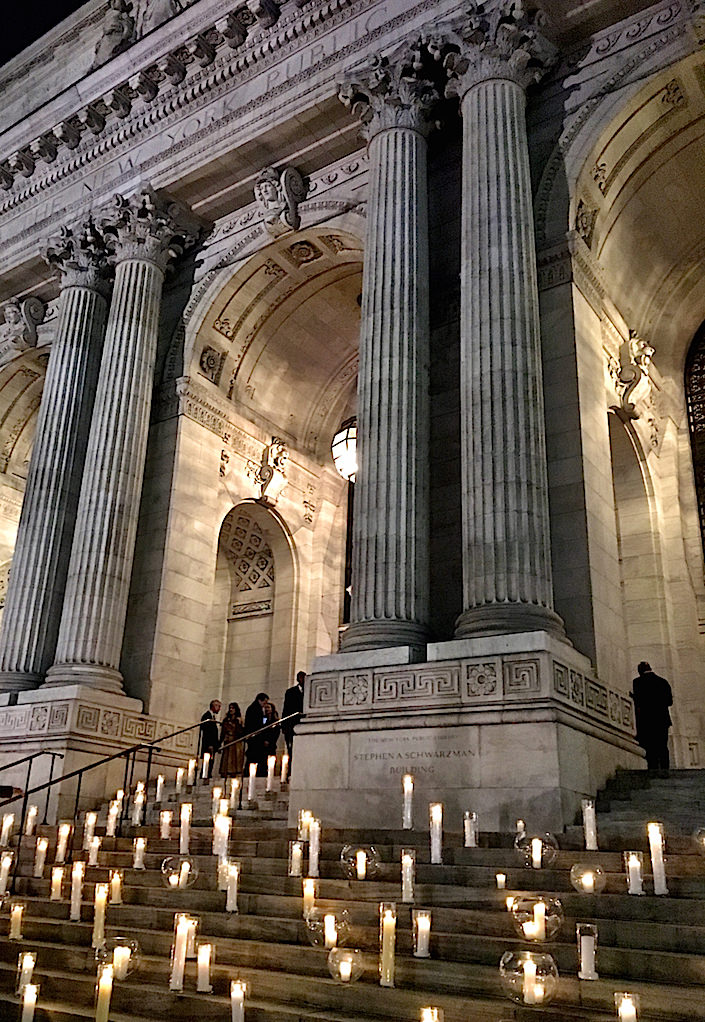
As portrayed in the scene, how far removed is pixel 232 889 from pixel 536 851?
2.56 m

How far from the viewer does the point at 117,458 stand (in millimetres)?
16750

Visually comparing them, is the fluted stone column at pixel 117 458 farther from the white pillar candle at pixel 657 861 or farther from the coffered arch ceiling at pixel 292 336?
the white pillar candle at pixel 657 861

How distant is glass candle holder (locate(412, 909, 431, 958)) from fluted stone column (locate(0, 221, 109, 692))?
1147 cm

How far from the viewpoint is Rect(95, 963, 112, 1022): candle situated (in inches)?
202

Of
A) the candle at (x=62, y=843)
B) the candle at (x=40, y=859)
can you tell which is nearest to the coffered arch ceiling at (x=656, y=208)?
the candle at (x=62, y=843)

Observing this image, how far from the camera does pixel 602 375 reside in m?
14.1

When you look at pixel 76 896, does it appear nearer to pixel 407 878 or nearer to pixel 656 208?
pixel 407 878

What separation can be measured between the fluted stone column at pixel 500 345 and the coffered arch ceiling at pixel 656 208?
5.35 feet

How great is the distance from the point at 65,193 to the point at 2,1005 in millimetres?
18197

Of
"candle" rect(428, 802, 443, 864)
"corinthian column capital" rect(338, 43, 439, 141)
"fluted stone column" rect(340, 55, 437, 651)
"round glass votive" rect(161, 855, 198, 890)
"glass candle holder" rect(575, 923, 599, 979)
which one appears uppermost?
"corinthian column capital" rect(338, 43, 439, 141)

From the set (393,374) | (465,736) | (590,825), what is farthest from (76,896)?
(393,374)

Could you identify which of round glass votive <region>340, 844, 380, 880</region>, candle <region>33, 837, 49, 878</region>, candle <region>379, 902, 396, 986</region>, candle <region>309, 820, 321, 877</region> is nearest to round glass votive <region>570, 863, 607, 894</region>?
candle <region>379, 902, 396, 986</region>

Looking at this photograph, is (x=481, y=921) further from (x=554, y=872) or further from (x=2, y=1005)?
(x=2, y=1005)

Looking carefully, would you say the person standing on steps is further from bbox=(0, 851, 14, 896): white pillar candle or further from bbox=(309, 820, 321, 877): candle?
bbox=(0, 851, 14, 896): white pillar candle
